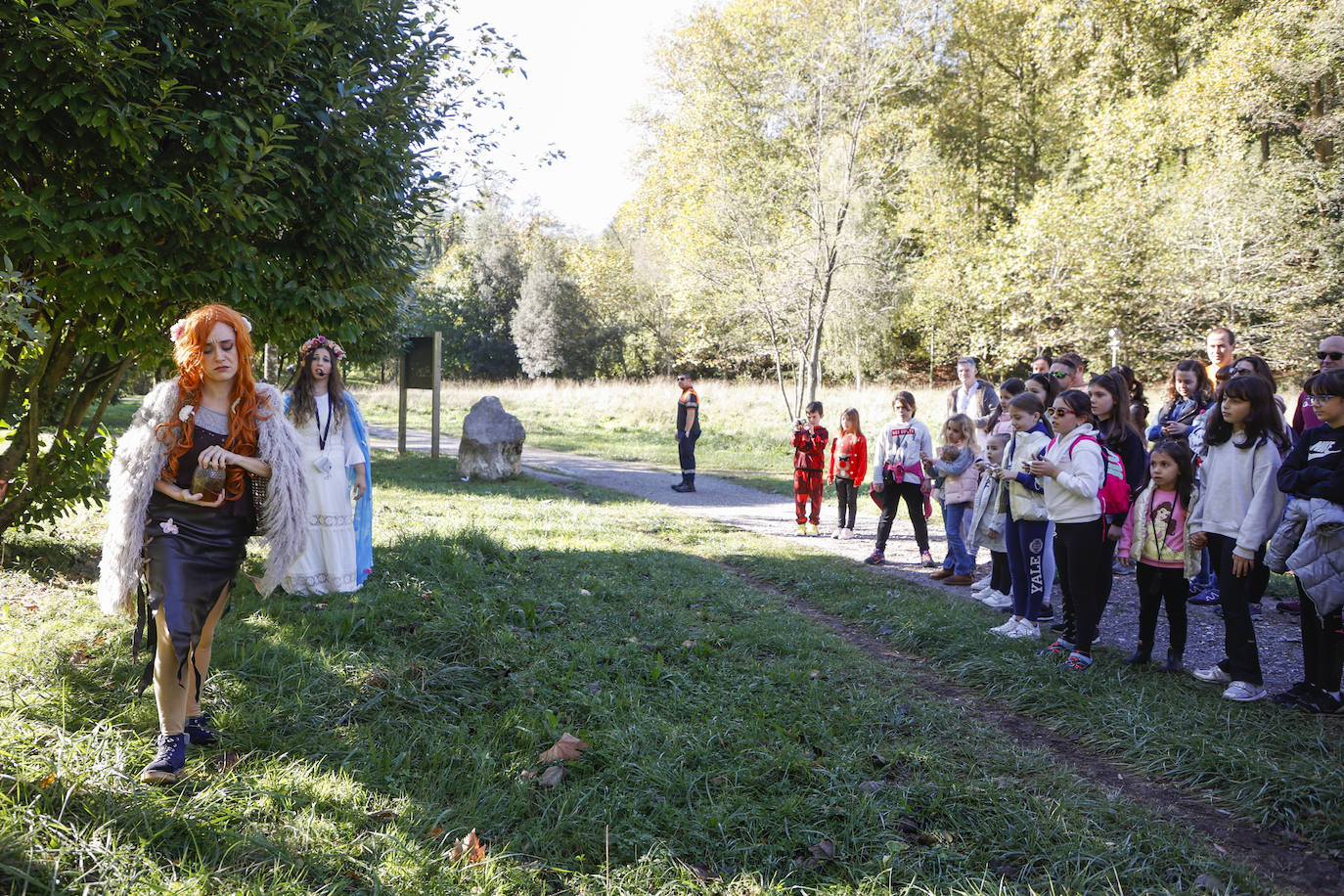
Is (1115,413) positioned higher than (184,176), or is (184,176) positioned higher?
(184,176)

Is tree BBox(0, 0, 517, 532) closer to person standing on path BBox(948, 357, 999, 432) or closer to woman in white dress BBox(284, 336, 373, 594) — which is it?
woman in white dress BBox(284, 336, 373, 594)

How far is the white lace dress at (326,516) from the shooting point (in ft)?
19.5

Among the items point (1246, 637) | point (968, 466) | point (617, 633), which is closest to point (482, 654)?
point (617, 633)

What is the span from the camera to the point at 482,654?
189 inches

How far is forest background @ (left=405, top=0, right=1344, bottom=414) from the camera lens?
17.6 metres

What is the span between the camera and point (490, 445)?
13695 millimetres

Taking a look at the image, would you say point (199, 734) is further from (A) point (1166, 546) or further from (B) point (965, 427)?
(B) point (965, 427)

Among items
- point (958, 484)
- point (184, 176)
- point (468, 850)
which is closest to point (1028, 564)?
point (958, 484)

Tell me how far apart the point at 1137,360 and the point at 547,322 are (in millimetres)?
Answer: 27672

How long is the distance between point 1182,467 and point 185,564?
6.05 m

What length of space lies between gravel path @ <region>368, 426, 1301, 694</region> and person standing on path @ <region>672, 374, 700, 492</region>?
330 millimetres

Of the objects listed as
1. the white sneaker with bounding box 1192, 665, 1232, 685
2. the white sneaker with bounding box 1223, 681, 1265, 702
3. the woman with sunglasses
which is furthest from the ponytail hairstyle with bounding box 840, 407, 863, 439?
the white sneaker with bounding box 1223, 681, 1265, 702

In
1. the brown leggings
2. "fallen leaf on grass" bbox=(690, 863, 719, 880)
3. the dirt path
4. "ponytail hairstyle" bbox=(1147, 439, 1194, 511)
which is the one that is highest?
"ponytail hairstyle" bbox=(1147, 439, 1194, 511)

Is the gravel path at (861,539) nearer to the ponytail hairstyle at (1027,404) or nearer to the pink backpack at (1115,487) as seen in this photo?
the pink backpack at (1115,487)
